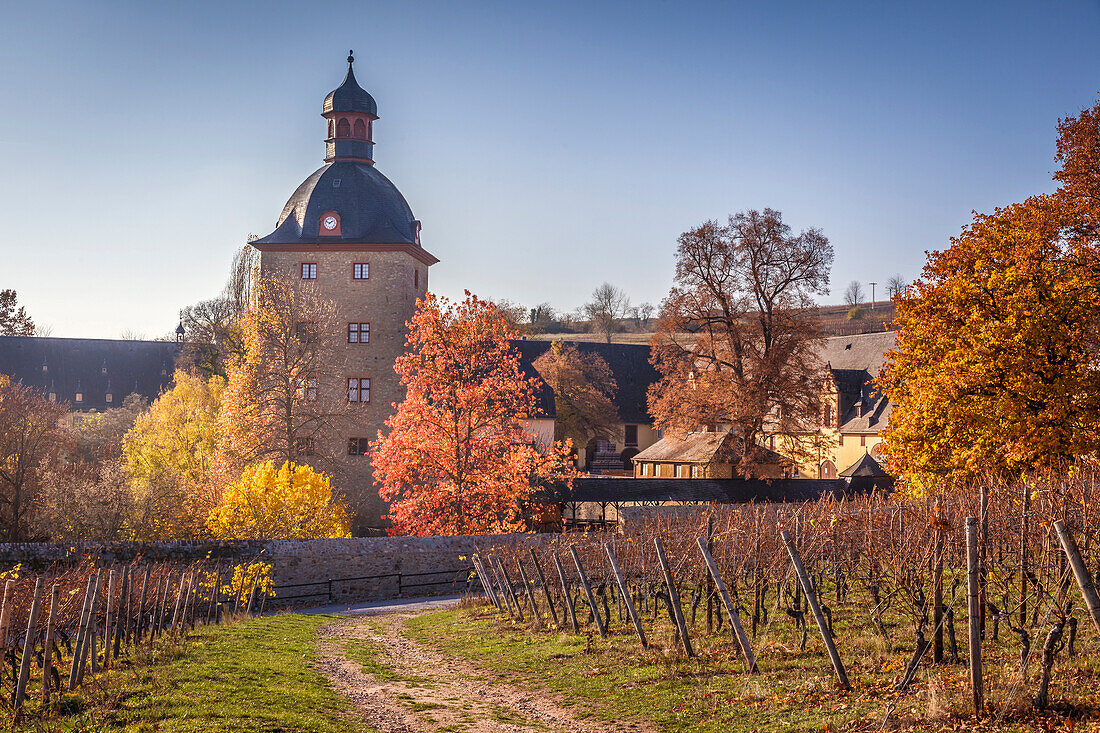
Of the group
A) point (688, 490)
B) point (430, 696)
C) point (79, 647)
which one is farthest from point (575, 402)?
point (79, 647)

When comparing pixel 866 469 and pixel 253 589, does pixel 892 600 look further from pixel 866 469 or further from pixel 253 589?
pixel 866 469

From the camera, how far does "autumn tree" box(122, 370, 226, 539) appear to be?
1262 inches

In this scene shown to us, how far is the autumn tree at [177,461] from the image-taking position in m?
32.1

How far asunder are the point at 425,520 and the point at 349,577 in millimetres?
5443

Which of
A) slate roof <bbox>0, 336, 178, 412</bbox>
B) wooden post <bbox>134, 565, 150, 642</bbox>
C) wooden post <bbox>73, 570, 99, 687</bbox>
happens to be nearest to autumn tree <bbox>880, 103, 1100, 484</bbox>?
wooden post <bbox>134, 565, 150, 642</bbox>

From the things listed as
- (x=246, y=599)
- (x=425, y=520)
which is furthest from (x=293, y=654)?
(x=425, y=520)

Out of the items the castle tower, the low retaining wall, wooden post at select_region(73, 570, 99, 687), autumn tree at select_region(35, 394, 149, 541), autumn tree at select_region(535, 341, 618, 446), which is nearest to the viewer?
wooden post at select_region(73, 570, 99, 687)

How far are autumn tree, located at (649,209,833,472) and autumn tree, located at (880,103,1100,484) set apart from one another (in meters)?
10.3

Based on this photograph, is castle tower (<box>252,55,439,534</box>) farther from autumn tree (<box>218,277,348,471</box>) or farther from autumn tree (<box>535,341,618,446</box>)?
autumn tree (<box>535,341,618,446</box>)

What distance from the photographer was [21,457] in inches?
1300

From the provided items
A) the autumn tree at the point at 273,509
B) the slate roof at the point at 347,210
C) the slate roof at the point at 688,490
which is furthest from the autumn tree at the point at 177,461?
the slate roof at the point at 688,490

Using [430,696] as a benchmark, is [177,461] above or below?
above

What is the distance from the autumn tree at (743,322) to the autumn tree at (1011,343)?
10.3m

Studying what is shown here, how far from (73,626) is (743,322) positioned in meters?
29.5
